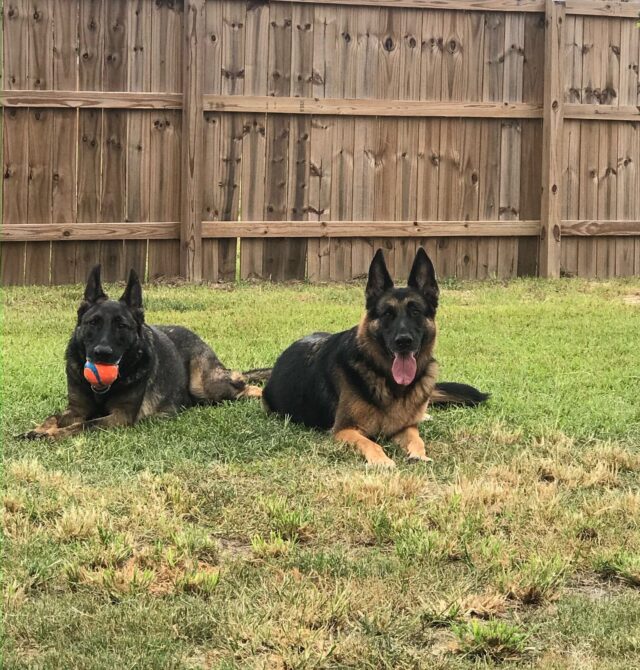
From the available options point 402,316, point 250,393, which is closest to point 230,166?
point 250,393

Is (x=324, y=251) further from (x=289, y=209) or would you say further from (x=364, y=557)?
(x=364, y=557)

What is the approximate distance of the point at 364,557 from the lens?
4027 millimetres

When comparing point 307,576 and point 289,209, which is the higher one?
point 289,209

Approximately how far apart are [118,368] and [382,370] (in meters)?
1.54

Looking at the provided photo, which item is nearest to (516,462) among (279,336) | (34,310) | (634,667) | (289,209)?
(634,667)

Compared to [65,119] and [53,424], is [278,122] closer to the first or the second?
[65,119]

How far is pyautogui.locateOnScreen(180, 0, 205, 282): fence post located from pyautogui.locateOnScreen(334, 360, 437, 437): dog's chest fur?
6798 mm

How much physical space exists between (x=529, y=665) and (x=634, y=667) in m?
0.30

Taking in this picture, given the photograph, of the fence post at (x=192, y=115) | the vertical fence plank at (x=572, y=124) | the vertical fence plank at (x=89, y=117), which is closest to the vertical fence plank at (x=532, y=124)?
the vertical fence plank at (x=572, y=124)

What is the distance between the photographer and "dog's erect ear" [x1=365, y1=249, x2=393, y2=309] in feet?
20.2

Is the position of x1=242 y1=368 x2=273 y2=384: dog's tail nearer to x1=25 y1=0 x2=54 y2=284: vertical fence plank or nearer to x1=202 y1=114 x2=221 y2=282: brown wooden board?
x1=202 y1=114 x2=221 y2=282: brown wooden board

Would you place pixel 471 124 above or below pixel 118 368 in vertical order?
above

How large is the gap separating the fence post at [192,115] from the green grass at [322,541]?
5.20 meters

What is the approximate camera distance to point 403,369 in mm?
6023
